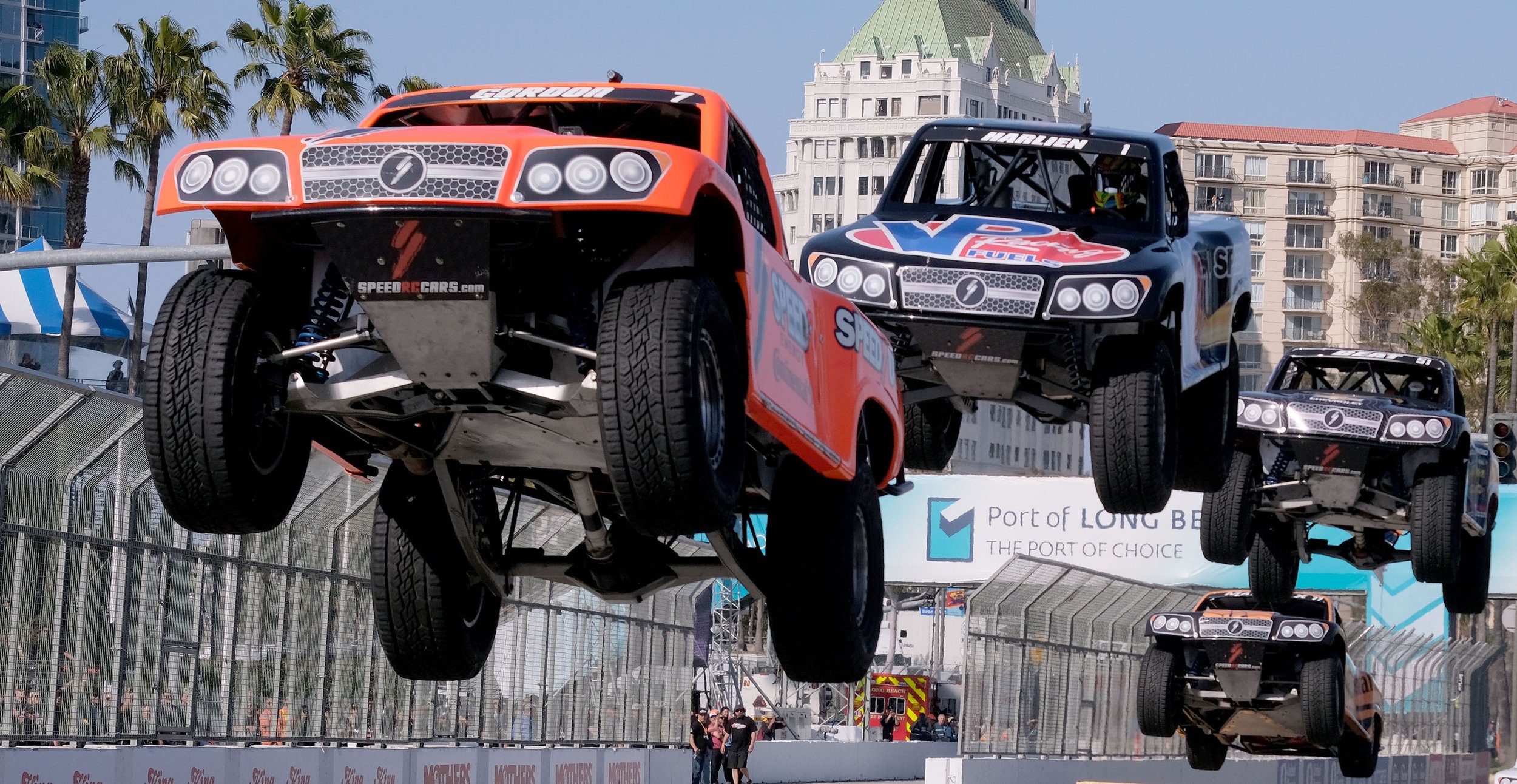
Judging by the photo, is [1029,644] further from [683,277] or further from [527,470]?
[683,277]

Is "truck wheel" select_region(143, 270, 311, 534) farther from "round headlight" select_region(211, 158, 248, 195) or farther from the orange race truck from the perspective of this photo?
"round headlight" select_region(211, 158, 248, 195)

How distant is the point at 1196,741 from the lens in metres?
23.8

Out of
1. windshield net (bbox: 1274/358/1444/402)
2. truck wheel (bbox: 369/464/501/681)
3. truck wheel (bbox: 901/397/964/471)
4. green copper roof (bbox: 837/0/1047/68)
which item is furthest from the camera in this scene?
green copper roof (bbox: 837/0/1047/68)

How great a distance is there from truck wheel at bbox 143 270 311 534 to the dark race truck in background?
12.6 feet

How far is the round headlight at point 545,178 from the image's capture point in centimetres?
631

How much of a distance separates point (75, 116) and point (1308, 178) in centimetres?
11532

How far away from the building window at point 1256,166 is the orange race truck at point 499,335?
5714 inches

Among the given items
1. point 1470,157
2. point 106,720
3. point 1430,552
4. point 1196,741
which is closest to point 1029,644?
point 1196,741

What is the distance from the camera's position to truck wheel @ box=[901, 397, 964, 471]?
13289 millimetres

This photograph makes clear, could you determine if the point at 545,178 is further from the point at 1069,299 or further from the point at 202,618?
the point at 202,618

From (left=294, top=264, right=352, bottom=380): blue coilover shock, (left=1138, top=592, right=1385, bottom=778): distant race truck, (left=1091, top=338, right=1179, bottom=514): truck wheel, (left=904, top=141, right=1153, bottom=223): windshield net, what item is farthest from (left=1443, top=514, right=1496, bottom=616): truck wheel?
(left=294, top=264, right=352, bottom=380): blue coilover shock

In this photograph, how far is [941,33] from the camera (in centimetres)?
15638

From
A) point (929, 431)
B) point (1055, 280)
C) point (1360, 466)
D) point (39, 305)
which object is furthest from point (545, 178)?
point (39, 305)

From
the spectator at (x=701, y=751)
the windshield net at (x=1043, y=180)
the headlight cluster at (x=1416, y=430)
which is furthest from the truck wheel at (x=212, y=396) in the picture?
the spectator at (x=701, y=751)
